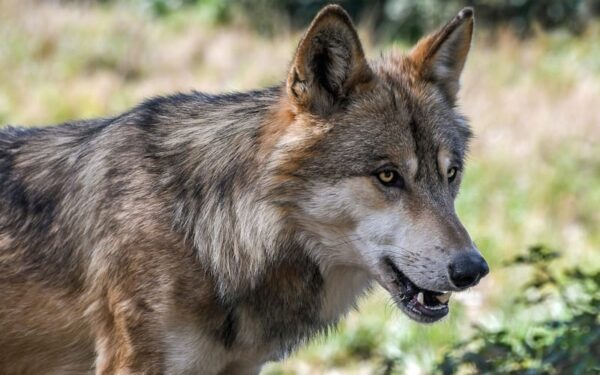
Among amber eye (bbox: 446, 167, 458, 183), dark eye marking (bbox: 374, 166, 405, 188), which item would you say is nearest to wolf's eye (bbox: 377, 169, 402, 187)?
dark eye marking (bbox: 374, 166, 405, 188)

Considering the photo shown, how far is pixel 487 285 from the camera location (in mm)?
7879

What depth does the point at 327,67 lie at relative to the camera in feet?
13.5

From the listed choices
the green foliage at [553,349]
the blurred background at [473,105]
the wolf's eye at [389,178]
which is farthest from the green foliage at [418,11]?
the wolf's eye at [389,178]

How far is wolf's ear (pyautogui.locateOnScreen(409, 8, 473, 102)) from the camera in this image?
4340 mm

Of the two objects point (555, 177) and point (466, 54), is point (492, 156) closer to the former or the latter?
point (555, 177)

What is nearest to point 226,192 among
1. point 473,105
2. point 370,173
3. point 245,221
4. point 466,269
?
point 245,221

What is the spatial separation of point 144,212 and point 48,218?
50cm

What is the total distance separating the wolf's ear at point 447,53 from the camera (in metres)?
4.34

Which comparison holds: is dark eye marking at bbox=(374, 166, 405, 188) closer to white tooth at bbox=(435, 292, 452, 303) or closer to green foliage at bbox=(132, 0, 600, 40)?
white tooth at bbox=(435, 292, 452, 303)

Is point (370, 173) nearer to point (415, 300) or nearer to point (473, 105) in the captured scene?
point (415, 300)

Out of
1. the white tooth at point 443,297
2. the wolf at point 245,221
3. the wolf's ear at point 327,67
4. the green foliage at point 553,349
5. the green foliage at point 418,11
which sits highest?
the green foliage at point 418,11

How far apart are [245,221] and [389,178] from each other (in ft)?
2.02

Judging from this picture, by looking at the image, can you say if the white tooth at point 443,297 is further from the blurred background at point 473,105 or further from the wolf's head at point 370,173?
the blurred background at point 473,105

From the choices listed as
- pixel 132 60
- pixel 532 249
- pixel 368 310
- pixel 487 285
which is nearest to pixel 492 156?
pixel 487 285
